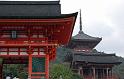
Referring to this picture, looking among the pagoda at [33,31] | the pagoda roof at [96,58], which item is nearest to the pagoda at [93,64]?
the pagoda roof at [96,58]

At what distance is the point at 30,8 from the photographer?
1053 inches

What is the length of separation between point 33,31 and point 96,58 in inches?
1448

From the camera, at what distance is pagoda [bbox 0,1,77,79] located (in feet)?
82.3

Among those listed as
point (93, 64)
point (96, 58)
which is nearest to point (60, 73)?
point (93, 64)

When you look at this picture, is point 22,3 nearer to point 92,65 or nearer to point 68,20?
point 68,20

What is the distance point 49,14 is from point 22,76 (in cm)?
2466

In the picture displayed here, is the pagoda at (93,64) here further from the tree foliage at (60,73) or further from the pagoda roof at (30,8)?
the pagoda roof at (30,8)

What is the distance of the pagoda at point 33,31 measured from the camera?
82.3 feet

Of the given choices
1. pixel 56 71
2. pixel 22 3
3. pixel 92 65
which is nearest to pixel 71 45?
pixel 92 65

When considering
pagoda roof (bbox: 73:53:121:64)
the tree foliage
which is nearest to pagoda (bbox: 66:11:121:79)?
pagoda roof (bbox: 73:53:121:64)

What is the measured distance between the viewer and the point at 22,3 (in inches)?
1070

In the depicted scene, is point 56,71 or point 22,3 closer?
point 22,3

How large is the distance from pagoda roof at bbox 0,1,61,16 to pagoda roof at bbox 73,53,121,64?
33.3m

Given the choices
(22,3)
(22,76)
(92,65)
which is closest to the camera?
(22,3)
